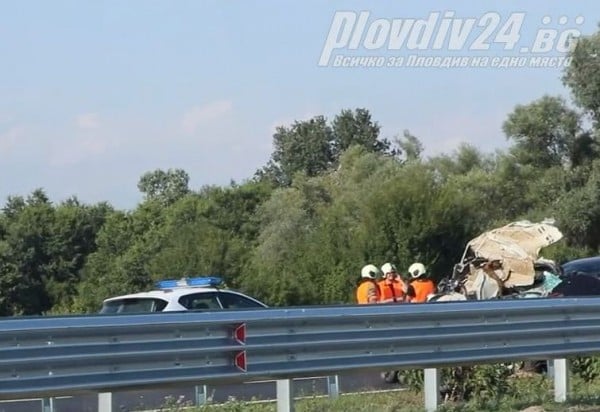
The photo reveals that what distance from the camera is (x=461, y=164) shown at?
7156 centimetres

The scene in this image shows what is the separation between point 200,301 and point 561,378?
6.65m

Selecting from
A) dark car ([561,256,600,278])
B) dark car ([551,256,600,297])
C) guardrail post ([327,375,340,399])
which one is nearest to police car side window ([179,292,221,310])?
guardrail post ([327,375,340,399])

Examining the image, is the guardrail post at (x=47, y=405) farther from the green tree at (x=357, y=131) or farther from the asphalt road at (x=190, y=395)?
the green tree at (x=357, y=131)

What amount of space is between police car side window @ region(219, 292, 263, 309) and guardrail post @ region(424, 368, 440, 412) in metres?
6.56

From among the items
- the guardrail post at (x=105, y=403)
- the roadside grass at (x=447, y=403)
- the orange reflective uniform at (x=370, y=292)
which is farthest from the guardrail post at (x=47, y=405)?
the orange reflective uniform at (x=370, y=292)

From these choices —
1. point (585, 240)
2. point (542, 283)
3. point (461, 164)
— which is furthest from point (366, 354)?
point (461, 164)

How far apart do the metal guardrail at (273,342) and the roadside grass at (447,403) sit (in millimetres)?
408

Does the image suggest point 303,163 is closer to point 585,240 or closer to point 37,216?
point 37,216

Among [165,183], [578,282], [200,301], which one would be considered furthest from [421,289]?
[165,183]

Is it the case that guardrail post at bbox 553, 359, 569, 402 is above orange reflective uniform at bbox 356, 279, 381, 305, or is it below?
below

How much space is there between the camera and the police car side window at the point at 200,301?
56.0 ft

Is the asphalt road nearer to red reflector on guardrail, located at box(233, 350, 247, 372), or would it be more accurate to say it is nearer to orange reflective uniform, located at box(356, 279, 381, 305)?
red reflector on guardrail, located at box(233, 350, 247, 372)

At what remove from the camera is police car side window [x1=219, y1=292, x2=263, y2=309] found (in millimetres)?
17594

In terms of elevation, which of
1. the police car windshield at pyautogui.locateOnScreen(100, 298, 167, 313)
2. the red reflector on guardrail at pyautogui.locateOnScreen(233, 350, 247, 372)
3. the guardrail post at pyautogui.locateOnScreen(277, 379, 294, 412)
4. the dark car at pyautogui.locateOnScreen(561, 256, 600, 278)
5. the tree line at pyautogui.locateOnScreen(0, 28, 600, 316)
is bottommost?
the guardrail post at pyautogui.locateOnScreen(277, 379, 294, 412)
